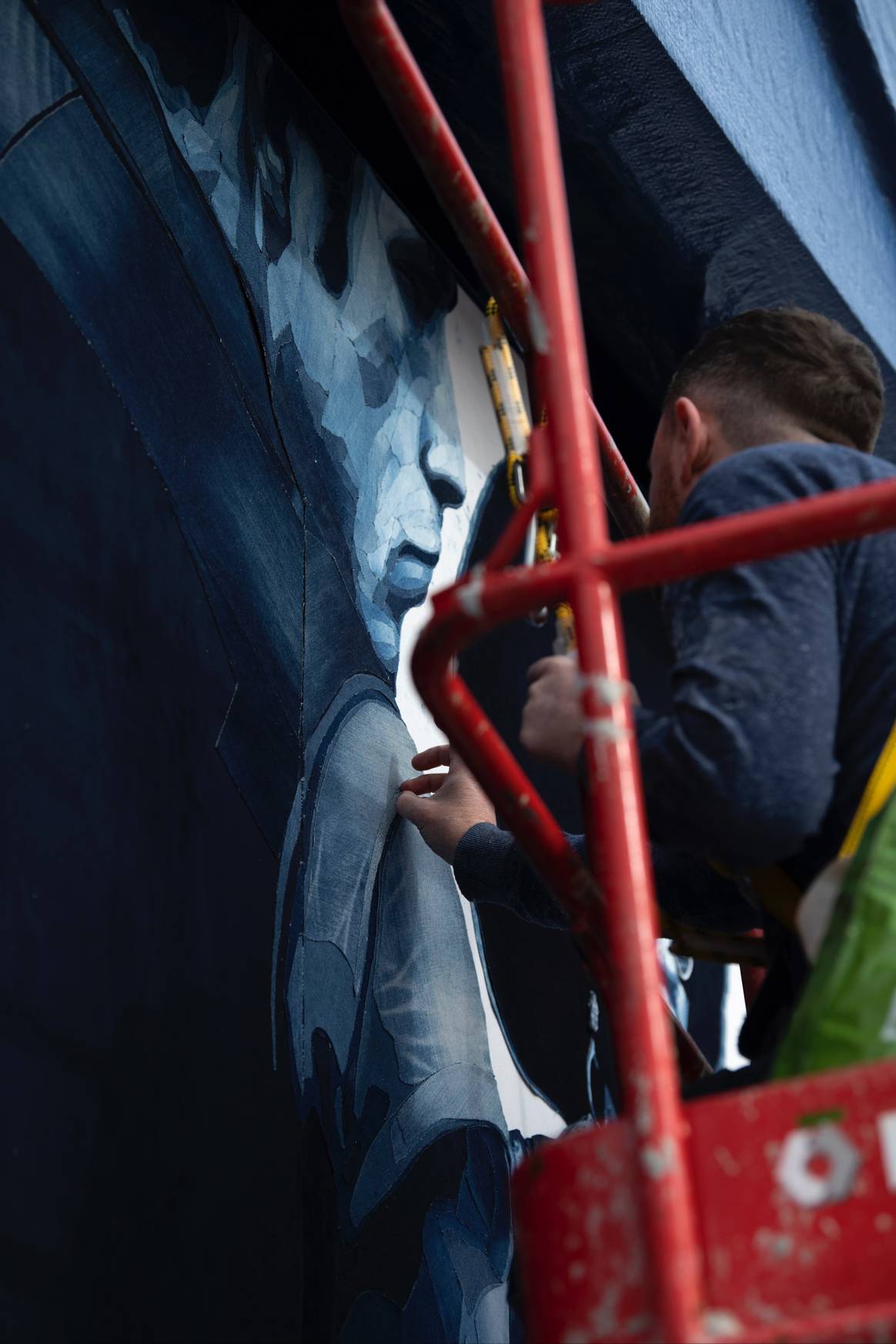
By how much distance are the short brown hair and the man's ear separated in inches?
1.4

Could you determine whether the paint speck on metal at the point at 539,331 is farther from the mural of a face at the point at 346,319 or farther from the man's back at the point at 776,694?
the mural of a face at the point at 346,319

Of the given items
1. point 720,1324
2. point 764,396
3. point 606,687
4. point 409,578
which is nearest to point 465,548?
point 409,578

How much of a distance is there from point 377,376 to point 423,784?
37.7 inches

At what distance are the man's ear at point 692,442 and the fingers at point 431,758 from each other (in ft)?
2.86

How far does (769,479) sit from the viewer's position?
1734mm

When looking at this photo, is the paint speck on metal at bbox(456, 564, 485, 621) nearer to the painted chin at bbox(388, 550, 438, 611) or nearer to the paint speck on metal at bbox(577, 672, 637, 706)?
the paint speck on metal at bbox(577, 672, 637, 706)

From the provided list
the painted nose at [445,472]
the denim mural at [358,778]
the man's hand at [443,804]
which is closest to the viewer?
the denim mural at [358,778]

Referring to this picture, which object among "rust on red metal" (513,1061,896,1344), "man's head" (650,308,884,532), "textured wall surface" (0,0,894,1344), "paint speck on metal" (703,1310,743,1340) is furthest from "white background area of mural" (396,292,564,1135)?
"paint speck on metal" (703,1310,743,1340)

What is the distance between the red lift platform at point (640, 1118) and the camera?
1.10 meters

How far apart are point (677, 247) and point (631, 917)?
2726 millimetres

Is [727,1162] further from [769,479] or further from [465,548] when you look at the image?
[465,548]

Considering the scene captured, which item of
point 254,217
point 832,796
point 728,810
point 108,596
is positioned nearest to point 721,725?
point 728,810

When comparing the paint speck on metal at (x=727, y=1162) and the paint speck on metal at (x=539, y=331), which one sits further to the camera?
the paint speck on metal at (x=539, y=331)

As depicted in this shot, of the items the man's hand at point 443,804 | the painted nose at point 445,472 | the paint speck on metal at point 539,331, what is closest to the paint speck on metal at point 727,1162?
the paint speck on metal at point 539,331
